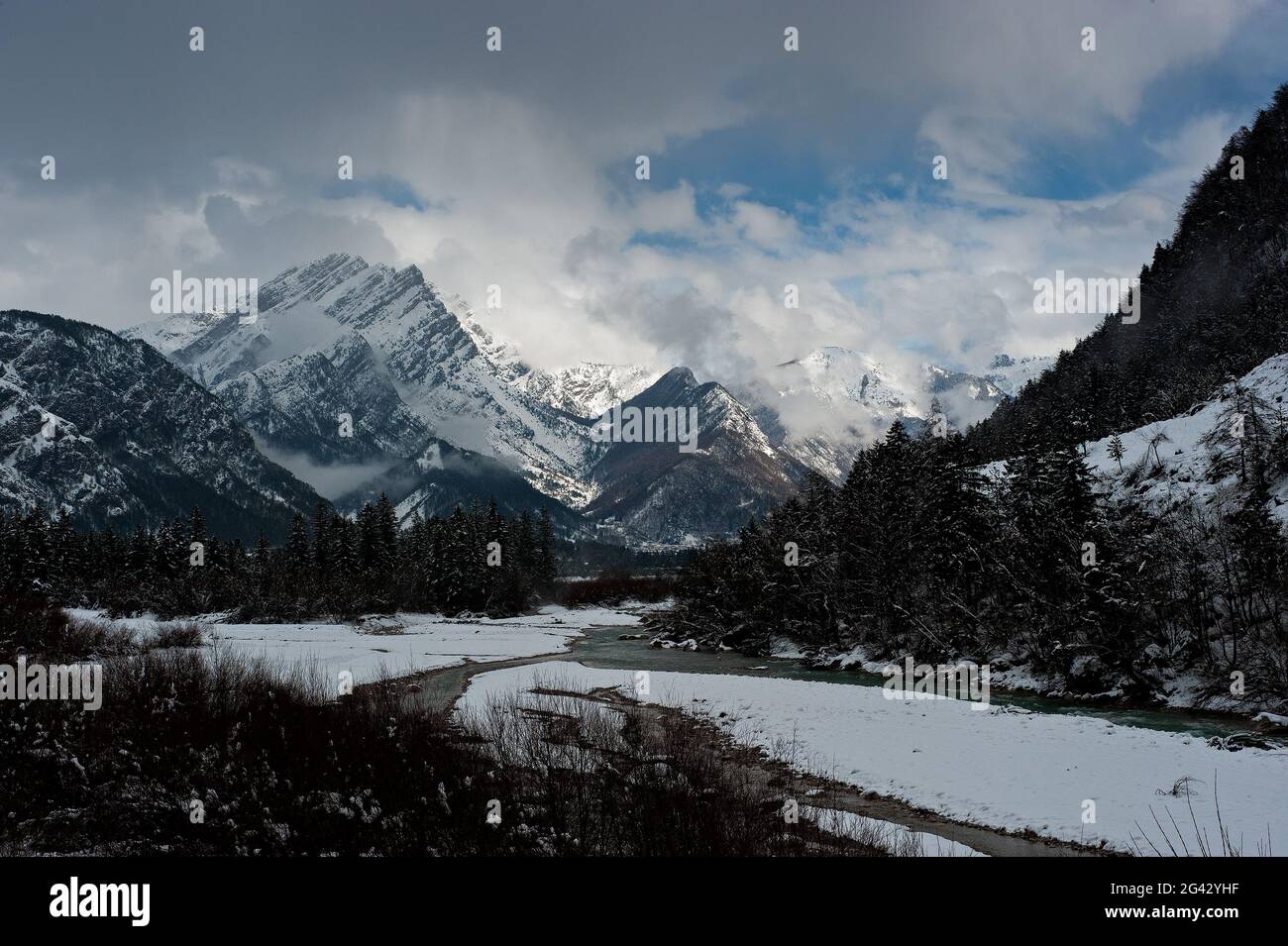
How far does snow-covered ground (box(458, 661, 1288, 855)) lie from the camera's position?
15.7m

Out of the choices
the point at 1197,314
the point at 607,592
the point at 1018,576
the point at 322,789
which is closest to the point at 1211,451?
the point at 1018,576

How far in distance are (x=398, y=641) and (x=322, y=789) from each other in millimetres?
52987

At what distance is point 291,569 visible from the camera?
100 metres

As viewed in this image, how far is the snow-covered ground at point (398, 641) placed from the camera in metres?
43.8

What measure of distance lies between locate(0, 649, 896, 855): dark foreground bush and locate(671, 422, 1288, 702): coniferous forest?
A: 960 inches

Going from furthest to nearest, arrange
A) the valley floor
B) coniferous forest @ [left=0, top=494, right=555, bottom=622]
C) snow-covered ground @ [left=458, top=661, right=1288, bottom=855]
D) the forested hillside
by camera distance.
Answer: the forested hillside, coniferous forest @ [left=0, top=494, right=555, bottom=622], snow-covered ground @ [left=458, top=661, right=1288, bottom=855], the valley floor

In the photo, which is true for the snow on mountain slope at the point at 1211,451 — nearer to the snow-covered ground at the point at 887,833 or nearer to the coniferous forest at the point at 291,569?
the snow-covered ground at the point at 887,833

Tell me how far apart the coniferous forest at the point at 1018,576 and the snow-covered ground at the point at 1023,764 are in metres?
9.79

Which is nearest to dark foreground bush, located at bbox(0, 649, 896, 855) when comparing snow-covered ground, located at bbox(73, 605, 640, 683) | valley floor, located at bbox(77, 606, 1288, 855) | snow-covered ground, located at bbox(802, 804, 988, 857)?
snow-covered ground, located at bbox(802, 804, 988, 857)

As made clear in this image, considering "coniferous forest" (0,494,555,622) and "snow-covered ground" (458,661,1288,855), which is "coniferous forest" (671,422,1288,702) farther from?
"coniferous forest" (0,494,555,622)

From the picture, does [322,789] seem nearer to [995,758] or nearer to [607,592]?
[995,758]

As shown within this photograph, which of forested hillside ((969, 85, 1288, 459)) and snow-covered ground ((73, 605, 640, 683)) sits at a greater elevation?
forested hillside ((969, 85, 1288, 459))

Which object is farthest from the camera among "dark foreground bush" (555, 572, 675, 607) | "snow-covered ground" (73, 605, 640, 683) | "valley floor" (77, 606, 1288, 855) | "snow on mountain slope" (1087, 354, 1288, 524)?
"dark foreground bush" (555, 572, 675, 607)
